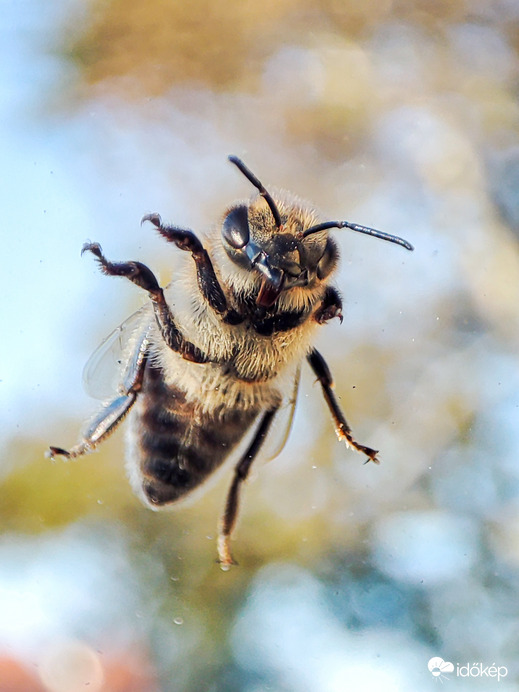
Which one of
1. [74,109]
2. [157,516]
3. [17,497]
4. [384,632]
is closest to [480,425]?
[384,632]

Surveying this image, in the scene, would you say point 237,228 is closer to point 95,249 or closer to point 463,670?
point 95,249

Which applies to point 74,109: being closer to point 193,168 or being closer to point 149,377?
point 193,168

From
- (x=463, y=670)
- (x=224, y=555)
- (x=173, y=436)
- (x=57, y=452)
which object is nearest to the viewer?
(x=173, y=436)

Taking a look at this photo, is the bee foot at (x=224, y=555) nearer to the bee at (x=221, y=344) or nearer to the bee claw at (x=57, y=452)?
the bee at (x=221, y=344)

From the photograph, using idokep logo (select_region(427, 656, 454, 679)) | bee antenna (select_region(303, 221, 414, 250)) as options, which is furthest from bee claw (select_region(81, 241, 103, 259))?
idokep logo (select_region(427, 656, 454, 679))

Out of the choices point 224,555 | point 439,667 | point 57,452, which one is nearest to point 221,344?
point 57,452

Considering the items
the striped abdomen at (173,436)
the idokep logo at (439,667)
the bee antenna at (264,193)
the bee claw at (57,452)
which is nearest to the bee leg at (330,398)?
the striped abdomen at (173,436)
